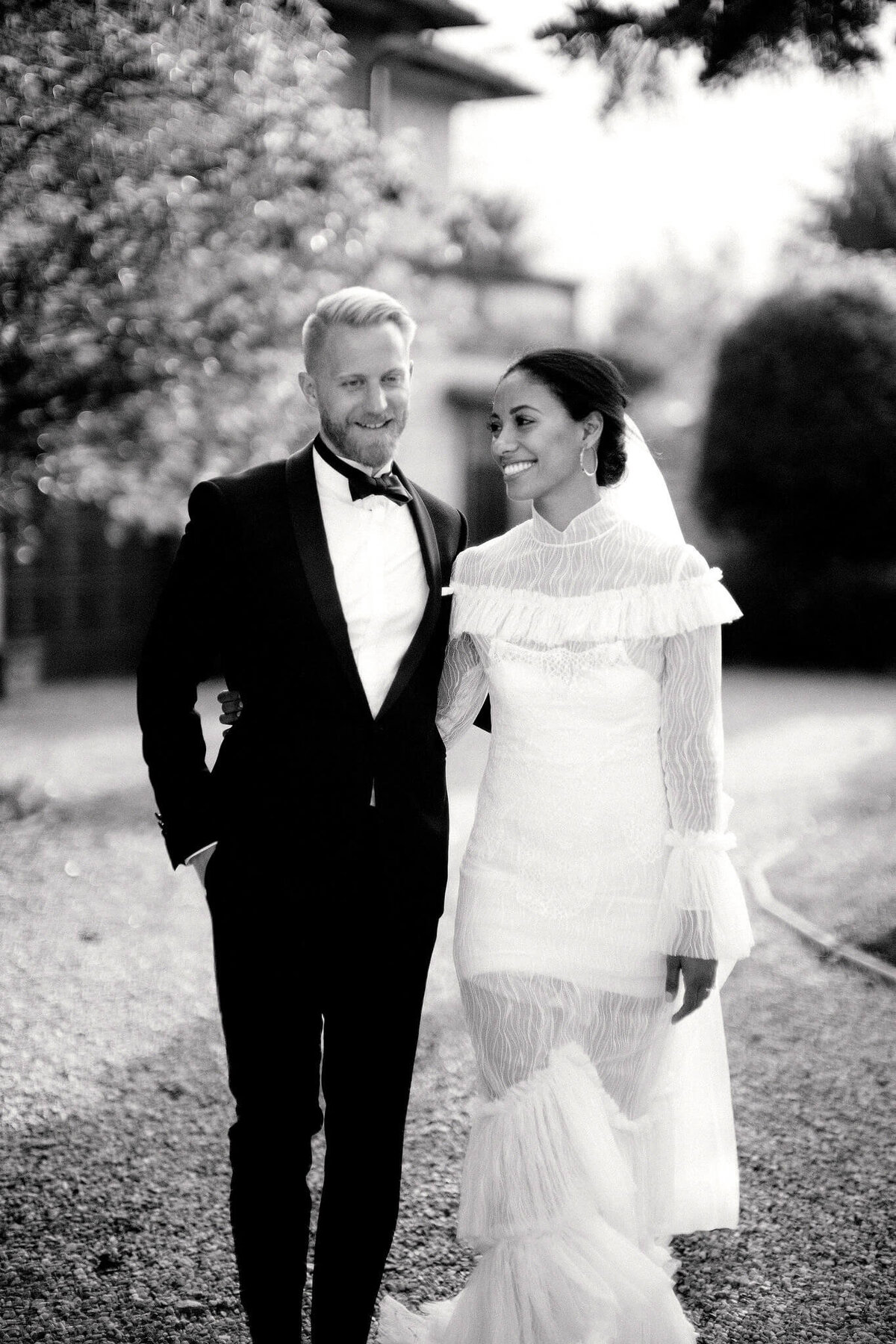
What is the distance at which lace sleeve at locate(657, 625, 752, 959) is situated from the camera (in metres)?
2.81

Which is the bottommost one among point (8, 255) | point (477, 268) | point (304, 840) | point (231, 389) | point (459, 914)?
point (459, 914)

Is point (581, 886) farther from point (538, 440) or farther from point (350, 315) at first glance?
point (350, 315)

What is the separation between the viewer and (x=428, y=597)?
114 inches

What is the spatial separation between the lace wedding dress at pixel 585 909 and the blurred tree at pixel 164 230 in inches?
187

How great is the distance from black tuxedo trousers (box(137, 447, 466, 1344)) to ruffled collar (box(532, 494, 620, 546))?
0.39 metres

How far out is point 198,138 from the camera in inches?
288

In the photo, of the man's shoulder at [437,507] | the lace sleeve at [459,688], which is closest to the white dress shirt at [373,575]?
the man's shoulder at [437,507]

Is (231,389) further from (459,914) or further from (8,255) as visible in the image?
(459,914)

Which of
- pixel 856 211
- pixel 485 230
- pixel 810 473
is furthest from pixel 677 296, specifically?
pixel 485 230

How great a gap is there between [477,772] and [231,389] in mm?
3485

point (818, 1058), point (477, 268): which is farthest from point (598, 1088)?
point (477, 268)

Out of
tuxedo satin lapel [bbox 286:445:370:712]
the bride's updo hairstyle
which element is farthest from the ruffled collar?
tuxedo satin lapel [bbox 286:445:370:712]

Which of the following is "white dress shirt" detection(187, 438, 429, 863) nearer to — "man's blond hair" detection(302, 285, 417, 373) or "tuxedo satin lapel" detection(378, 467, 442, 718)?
"tuxedo satin lapel" detection(378, 467, 442, 718)

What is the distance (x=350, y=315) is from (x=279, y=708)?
0.83 meters
